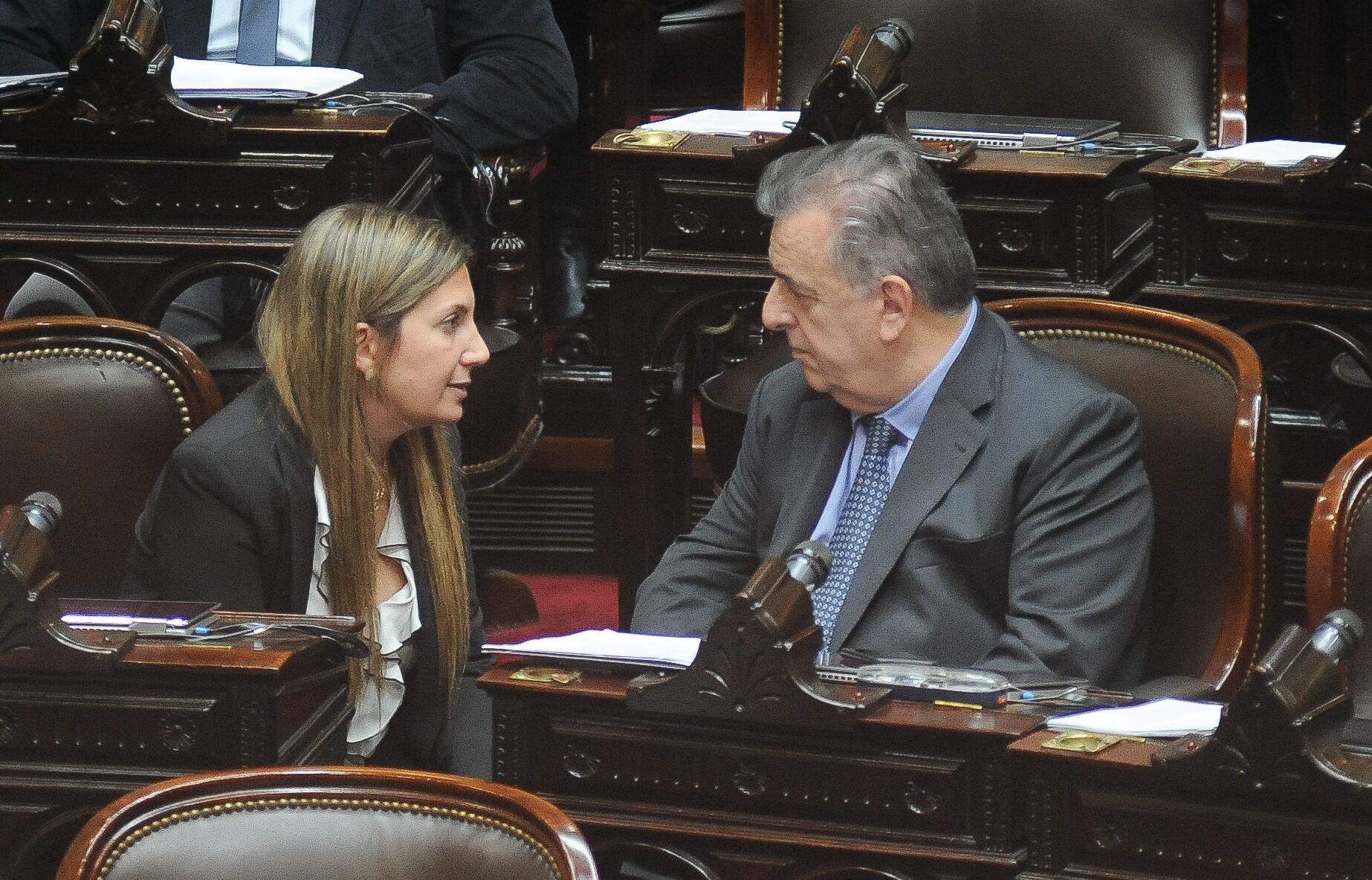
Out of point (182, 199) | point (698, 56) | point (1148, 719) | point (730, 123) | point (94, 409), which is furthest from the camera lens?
point (698, 56)

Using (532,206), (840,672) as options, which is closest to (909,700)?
(840,672)

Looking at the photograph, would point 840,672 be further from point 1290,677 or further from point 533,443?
point 533,443

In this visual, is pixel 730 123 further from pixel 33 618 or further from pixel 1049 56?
pixel 33 618

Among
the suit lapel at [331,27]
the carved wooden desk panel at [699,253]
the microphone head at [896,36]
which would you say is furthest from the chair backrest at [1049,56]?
the suit lapel at [331,27]

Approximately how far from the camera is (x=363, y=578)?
250 cm

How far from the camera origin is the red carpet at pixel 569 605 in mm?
3818

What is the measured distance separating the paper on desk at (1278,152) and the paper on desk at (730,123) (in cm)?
64

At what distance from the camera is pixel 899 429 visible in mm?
2463

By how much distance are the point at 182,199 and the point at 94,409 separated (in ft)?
1.78

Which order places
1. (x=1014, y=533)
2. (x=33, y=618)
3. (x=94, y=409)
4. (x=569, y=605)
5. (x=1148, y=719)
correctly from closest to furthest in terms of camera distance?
(x=1148, y=719) < (x=33, y=618) < (x=1014, y=533) < (x=94, y=409) < (x=569, y=605)

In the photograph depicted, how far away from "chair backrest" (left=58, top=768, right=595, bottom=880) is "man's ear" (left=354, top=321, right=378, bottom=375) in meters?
0.96

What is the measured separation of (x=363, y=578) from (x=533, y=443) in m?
1.27

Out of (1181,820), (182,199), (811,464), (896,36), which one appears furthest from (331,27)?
(1181,820)

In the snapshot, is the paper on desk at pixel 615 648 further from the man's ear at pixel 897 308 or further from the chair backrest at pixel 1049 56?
the chair backrest at pixel 1049 56
